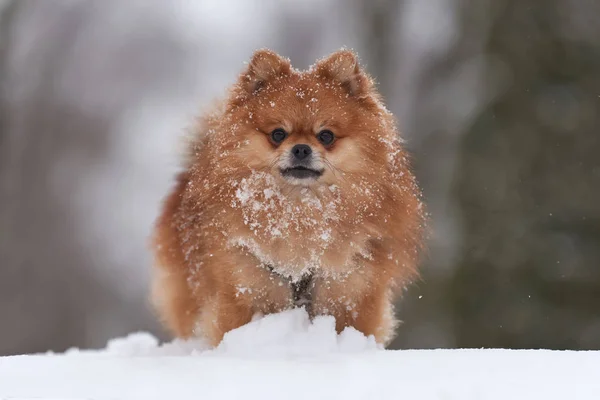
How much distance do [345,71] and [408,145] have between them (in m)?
2.01

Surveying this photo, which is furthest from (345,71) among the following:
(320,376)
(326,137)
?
(320,376)

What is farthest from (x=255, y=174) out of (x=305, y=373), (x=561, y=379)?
(x=561, y=379)

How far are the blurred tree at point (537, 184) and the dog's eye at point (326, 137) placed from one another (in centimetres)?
327

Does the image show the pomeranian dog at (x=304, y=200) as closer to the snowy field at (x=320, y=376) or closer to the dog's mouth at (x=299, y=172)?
the dog's mouth at (x=299, y=172)

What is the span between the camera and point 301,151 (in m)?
3.64

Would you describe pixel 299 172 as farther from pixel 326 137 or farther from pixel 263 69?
pixel 263 69

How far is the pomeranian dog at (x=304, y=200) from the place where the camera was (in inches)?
148

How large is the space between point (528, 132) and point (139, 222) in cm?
674

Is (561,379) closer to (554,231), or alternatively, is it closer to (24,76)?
(554,231)

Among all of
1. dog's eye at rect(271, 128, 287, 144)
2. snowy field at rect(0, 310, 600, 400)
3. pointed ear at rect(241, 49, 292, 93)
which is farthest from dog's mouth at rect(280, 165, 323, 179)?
snowy field at rect(0, 310, 600, 400)

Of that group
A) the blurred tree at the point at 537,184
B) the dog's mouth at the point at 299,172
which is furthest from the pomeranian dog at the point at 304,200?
the blurred tree at the point at 537,184

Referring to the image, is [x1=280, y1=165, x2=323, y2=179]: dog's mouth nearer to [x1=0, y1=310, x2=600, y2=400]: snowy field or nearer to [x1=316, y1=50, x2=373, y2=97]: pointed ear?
[x1=316, y1=50, x2=373, y2=97]: pointed ear

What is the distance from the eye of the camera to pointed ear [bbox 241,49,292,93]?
3943 millimetres

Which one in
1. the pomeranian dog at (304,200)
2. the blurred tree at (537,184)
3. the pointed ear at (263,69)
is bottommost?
the pomeranian dog at (304,200)
